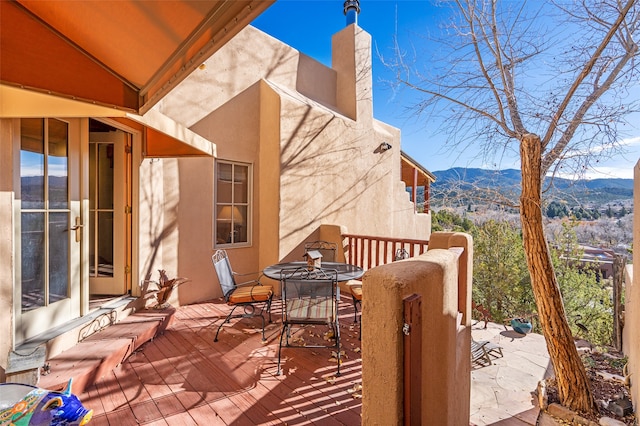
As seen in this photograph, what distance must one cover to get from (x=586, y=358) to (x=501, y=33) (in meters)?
4.49

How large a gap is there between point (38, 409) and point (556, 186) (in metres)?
4.78

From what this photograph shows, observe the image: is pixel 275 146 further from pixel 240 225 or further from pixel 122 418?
pixel 122 418

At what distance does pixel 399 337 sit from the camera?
1.30 meters

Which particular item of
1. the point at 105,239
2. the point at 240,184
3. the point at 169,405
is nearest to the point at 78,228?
the point at 105,239

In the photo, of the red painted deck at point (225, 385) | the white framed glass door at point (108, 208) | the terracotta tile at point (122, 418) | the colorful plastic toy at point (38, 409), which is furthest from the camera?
the white framed glass door at point (108, 208)

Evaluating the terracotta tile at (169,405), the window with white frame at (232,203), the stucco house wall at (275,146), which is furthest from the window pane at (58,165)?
the window with white frame at (232,203)

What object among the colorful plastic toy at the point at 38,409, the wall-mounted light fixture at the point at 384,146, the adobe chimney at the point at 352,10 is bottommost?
the colorful plastic toy at the point at 38,409

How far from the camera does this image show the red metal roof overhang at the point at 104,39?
5.26 feet

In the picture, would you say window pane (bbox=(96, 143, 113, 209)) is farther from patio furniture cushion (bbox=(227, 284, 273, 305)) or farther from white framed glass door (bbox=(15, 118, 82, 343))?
patio furniture cushion (bbox=(227, 284, 273, 305))

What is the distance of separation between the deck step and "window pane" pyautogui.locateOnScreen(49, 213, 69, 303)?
582mm

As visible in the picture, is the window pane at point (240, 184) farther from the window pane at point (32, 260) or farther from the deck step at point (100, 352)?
Answer: the window pane at point (32, 260)

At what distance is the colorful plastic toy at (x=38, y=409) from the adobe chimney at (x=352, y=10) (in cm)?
853

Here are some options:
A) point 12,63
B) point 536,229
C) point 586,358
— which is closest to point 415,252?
point 536,229

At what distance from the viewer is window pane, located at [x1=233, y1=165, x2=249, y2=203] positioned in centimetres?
576
